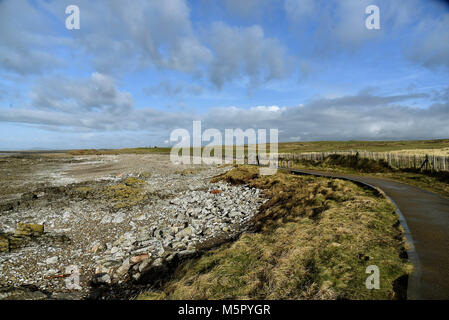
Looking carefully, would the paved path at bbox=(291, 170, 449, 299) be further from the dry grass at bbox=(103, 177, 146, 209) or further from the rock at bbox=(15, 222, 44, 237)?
the dry grass at bbox=(103, 177, 146, 209)

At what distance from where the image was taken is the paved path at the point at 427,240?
4.10 metres

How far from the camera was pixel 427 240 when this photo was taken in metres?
6.08

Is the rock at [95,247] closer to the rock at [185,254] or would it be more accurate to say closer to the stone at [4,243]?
the stone at [4,243]

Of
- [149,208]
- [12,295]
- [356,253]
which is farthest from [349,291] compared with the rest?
[149,208]

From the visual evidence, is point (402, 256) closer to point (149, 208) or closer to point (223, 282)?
point (223, 282)

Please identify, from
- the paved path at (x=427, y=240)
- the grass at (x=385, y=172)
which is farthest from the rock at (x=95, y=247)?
the grass at (x=385, y=172)

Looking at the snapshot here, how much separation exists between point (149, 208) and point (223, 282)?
1101cm

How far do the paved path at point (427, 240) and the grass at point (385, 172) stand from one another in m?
3.28

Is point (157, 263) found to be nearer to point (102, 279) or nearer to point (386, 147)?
point (102, 279)

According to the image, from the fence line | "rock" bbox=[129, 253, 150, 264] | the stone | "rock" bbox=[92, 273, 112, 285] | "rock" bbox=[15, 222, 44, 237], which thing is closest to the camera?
"rock" bbox=[92, 273, 112, 285]

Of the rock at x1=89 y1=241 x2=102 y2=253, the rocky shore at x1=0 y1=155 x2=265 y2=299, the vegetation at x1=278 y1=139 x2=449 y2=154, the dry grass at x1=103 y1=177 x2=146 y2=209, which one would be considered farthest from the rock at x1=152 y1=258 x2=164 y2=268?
the vegetation at x1=278 y1=139 x2=449 y2=154

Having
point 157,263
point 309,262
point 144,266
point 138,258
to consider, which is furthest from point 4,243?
point 309,262

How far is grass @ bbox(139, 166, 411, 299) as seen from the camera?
15.0ft

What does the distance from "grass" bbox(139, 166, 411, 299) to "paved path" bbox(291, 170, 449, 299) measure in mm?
252
